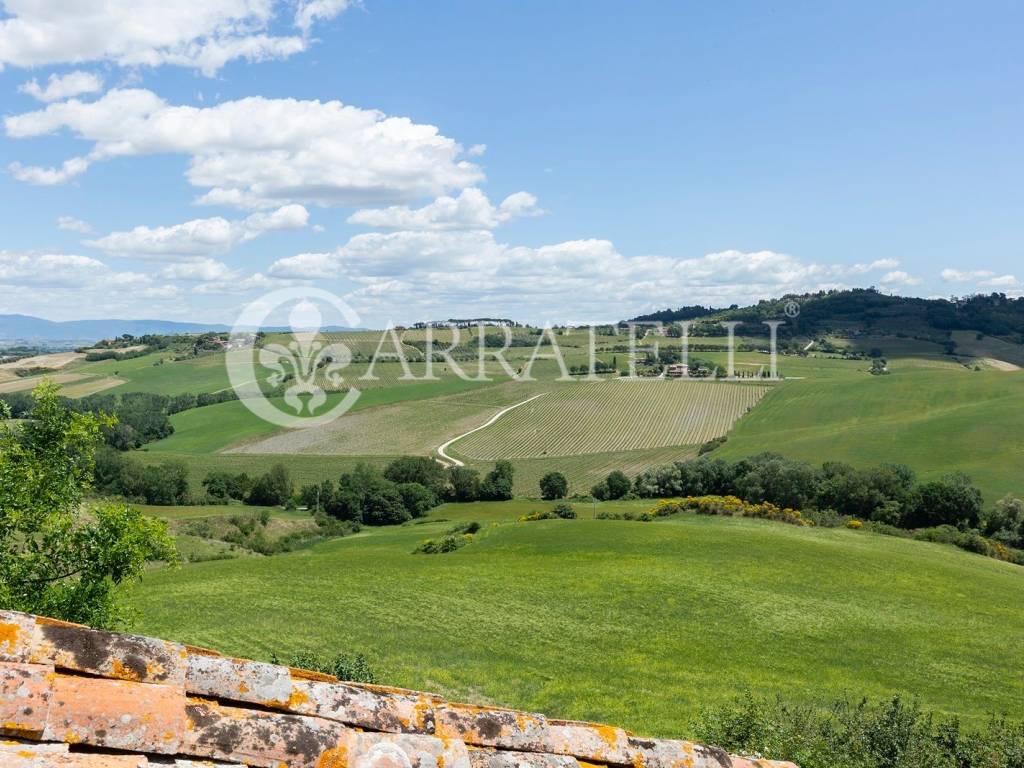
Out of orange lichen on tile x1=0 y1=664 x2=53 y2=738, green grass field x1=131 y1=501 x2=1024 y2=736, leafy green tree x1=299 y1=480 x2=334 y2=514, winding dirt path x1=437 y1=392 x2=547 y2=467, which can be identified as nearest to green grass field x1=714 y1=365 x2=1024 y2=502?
green grass field x1=131 y1=501 x2=1024 y2=736

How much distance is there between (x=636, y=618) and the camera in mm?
31547

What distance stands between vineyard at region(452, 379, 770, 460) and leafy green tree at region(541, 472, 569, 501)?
51.9ft

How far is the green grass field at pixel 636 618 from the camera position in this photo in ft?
77.5

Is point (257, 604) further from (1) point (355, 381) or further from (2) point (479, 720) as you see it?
(1) point (355, 381)

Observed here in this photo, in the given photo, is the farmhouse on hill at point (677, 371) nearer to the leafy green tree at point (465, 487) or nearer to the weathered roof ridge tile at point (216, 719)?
the leafy green tree at point (465, 487)

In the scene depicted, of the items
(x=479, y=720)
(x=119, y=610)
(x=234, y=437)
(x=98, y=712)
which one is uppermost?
(x=98, y=712)

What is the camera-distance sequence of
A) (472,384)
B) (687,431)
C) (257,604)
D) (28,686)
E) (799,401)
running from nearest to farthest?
(28,686), (257,604), (687,431), (799,401), (472,384)

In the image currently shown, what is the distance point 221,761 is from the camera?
11.8 ft

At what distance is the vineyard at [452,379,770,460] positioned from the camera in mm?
101250

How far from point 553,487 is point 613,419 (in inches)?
1416

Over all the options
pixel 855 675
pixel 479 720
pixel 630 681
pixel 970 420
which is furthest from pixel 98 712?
pixel 970 420

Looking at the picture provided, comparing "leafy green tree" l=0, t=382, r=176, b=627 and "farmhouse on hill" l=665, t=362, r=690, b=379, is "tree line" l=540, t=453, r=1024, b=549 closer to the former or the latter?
"leafy green tree" l=0, t=382, r=176, b=627

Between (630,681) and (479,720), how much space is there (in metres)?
21.1

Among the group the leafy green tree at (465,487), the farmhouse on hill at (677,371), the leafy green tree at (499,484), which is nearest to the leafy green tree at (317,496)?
the leafy green tree at (465,487)
